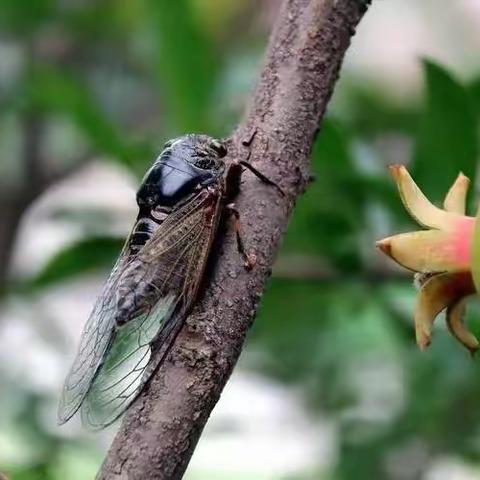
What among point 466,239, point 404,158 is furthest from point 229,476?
point 466,239

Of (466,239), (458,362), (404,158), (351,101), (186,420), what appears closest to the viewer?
(186,420)

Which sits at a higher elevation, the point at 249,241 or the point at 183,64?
the point at 183,64

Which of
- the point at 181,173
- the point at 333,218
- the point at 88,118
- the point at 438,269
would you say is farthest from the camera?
the point at 88,118

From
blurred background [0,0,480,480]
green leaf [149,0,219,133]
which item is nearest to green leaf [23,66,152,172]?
blurred background [0,0,480,480]

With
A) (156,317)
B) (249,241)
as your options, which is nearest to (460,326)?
(249,241)

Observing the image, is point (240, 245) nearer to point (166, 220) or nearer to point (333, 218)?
point (166, 220)

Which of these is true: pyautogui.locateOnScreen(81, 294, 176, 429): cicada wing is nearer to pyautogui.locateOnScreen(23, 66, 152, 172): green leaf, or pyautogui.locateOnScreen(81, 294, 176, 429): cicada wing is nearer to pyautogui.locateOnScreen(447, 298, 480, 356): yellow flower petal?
pyautogui.locateOnScreen(447, 298, 480, 356): yellow flower petal

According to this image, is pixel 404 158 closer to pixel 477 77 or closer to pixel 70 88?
pixel 477 77
